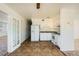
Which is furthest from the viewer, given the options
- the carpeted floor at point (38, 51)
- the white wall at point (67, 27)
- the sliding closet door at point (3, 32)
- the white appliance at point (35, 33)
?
the white appliance at point (35, 33)

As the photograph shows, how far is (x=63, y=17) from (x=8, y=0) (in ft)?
13.1

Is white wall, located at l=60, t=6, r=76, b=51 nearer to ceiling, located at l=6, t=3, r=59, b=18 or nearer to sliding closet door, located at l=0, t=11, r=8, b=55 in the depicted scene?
ceiling, located at l=6, t=3, r=59, b=18

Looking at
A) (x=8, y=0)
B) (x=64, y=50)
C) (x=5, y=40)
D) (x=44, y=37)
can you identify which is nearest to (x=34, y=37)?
(x=44, y=37)

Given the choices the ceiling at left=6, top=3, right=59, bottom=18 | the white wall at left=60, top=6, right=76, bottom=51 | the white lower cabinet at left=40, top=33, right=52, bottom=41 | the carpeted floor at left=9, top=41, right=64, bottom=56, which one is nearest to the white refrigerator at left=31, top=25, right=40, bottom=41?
the white lower cabinet at left=40, top=33, right=52, bottom=41

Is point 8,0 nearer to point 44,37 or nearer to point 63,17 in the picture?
point 63,17

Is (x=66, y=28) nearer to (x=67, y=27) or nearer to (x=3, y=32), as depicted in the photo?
(x=67, y=27)

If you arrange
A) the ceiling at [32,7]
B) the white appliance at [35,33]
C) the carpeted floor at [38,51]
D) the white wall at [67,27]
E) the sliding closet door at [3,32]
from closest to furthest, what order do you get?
the sliding closet door at [3,32], the ceiling at [32,7], the carpeted floor at [38,51], the white wall at [67,27], the white appliance at [35,33]

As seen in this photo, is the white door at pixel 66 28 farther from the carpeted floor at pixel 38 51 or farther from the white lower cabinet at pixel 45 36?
the white lower cabinet at pixel 45 36

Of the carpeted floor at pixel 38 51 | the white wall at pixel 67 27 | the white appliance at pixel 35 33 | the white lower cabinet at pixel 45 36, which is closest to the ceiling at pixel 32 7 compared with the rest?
the white wall at pixel 67 27

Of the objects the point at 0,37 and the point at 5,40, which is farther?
the point at 5,40

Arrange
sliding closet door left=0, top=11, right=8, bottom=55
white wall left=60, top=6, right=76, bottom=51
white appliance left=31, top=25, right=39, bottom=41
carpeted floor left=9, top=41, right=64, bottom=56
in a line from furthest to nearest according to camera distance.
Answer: white appliance left=31, top=25, right=39, bottom=41 → white wall left=60, top=6, right=76, bottom=51 → carpeted floor left=9, top=41, right=64, bottom=56 → sliding closet door left=0, top=11, right=8, bottom=55

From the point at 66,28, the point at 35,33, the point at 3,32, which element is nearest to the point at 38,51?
the point at 66,28

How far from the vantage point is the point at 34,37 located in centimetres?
964

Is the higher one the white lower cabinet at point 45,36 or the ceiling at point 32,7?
the ceiling at point 32,7
